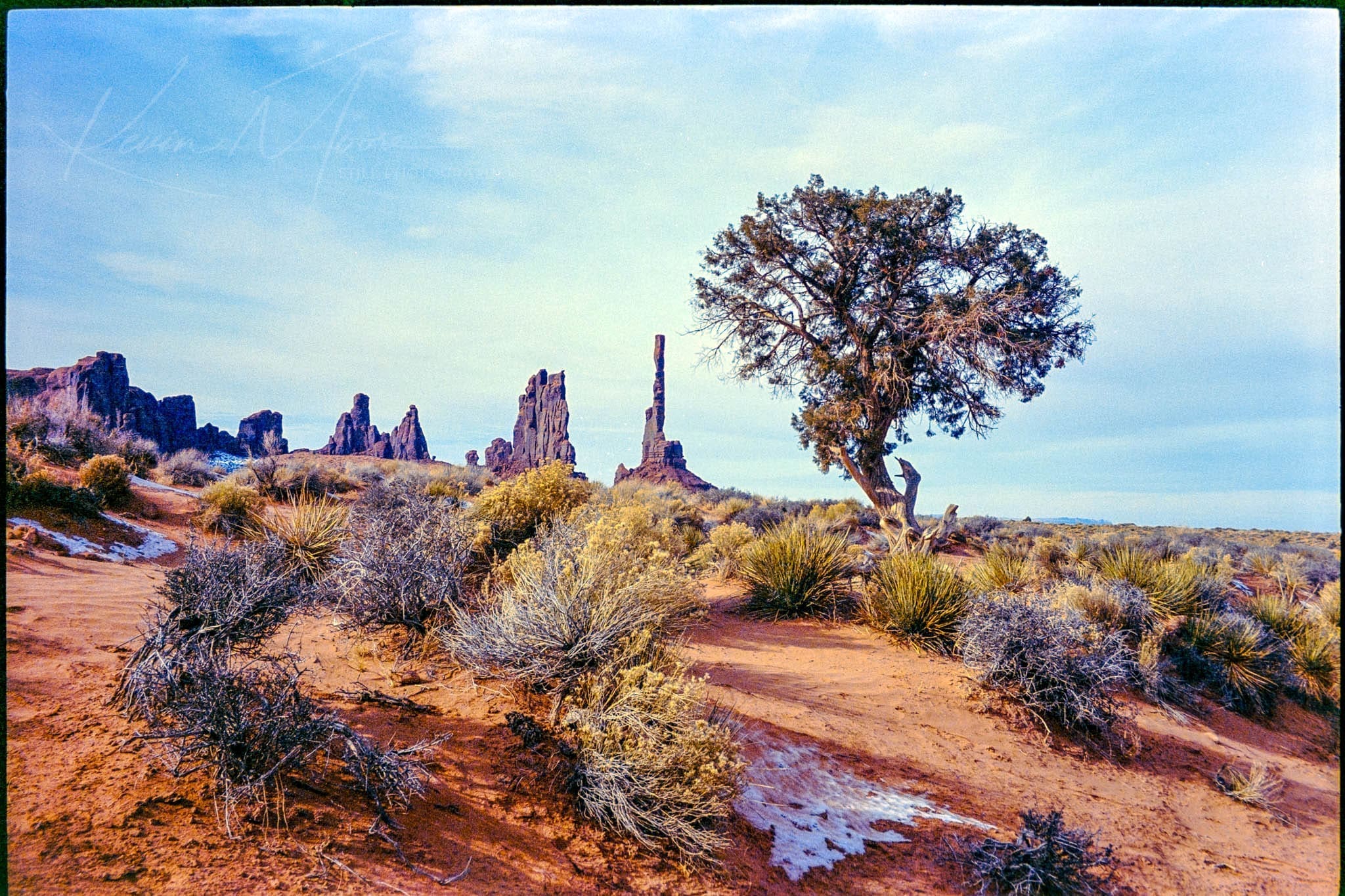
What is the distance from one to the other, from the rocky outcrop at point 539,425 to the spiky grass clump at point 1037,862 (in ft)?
215

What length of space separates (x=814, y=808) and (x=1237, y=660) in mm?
9279

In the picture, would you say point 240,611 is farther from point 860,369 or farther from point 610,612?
point 860,369

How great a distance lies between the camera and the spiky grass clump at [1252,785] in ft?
22.3

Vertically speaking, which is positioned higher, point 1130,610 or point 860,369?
point 860,369

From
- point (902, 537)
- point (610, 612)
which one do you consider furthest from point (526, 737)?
point (902, 537)

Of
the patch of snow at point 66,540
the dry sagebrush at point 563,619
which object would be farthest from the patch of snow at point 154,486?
the dry sagebrush at point 563,619

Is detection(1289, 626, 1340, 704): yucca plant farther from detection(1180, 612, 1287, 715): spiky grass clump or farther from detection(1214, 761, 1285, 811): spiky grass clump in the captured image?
detection(1214, 761, 1285, 811): spiky grass clump

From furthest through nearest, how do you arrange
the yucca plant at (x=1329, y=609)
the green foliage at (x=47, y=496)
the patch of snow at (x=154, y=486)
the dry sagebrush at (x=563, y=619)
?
the patch of snow at (x=154, y=486)
the green foliage at (x=47, y=496)
the yucca plant at (x=1329, y=609)
the dry sagebrush at (x=563, y=619)

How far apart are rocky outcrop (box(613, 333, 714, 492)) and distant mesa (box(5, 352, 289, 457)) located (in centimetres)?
2907

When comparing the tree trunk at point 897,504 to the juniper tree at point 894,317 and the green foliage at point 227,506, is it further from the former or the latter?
the green foliage at point 227,506

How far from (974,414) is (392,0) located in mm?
14304

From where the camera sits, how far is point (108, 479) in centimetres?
1354

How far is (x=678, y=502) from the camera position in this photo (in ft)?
78.8

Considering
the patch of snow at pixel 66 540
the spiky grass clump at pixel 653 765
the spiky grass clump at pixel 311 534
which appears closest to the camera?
the spiky grass clump at pixel 653 765
